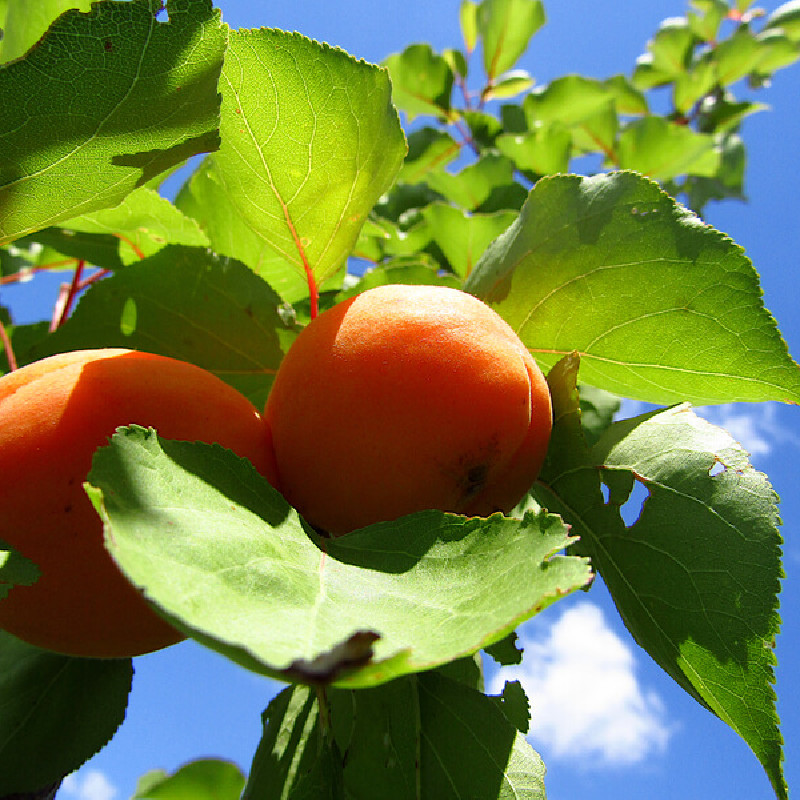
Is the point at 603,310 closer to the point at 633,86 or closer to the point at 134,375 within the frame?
the point at 134,375

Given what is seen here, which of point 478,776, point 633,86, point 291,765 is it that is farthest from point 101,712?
point 633,86

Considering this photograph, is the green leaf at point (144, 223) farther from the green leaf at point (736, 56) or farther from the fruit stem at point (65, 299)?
the green leaf at point (736, 56)

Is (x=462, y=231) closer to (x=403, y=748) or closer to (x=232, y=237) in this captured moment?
(x=232, y=237)

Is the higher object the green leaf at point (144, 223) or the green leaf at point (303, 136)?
the green leaf at point (303, 136)

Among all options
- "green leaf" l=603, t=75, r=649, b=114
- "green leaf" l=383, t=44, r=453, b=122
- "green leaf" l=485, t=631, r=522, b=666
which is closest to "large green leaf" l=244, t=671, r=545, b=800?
"green leaf" l=485, t=631, r=522, b=666

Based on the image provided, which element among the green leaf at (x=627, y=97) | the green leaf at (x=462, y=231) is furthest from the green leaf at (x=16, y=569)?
the green leaf at (x=627, y=97)

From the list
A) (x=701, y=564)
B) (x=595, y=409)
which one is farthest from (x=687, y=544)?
(x=595, y=409)
